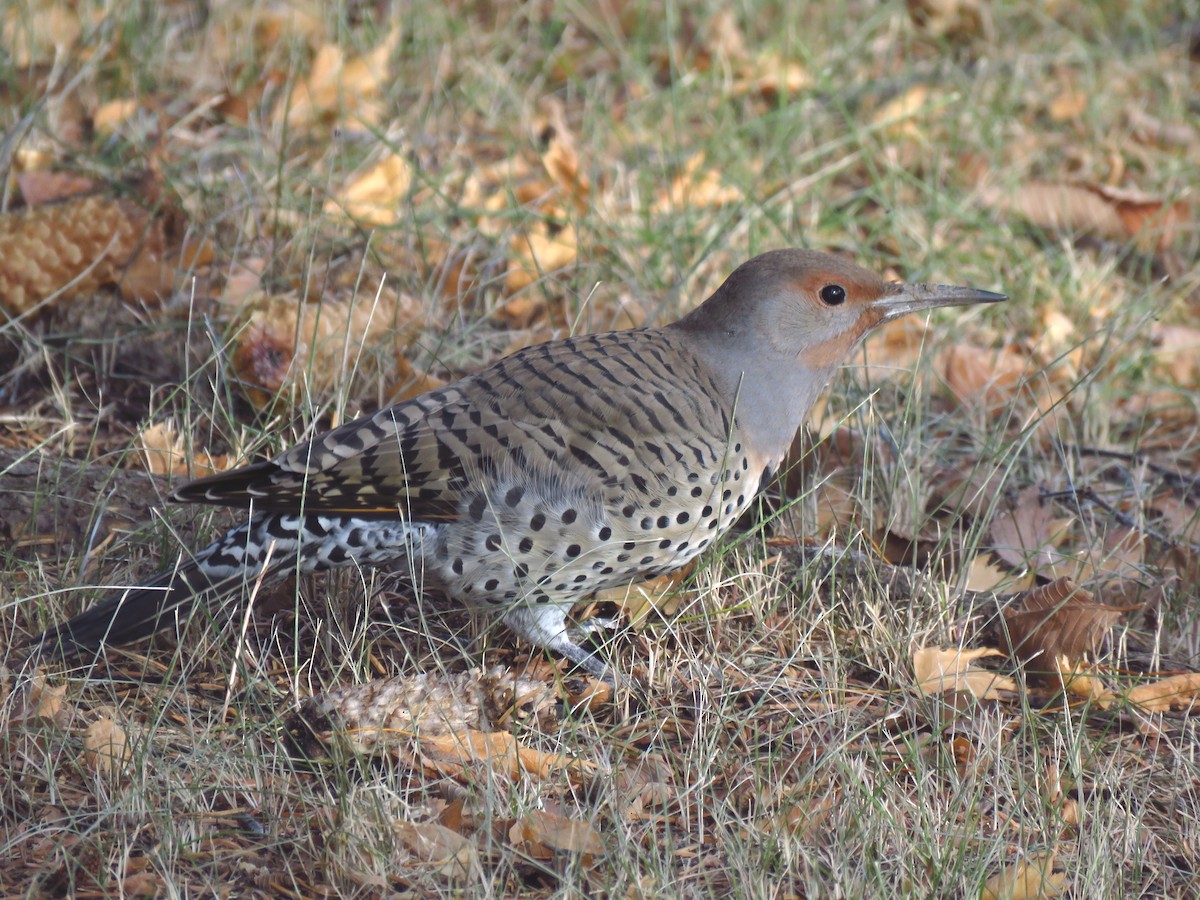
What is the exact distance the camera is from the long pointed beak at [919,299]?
13.2 feet

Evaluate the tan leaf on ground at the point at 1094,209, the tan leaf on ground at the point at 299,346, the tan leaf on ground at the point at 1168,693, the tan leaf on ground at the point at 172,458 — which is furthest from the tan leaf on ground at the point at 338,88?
the tan leaf on ground at the point at 1168,693

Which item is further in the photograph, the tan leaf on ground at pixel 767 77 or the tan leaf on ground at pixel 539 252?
the tan leaf on ground at pixel 767 77

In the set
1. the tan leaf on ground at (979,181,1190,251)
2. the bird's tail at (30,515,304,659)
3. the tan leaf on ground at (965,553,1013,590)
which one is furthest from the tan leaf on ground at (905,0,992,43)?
the bird's tail at (30,515,304,659)

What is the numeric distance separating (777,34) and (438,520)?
4.23 metres

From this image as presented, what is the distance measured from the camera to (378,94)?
20.8 feet

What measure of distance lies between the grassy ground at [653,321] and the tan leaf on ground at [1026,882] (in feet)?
0.11

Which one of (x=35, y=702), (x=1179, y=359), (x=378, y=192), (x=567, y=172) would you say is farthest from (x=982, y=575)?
(x=378, y=192)

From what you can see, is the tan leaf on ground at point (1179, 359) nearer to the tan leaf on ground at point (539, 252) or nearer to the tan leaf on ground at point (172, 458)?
the tan leaf on ground at point (539, 252)

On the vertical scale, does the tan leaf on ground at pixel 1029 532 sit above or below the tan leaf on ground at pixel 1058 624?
below

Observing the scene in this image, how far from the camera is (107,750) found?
10.4 feet

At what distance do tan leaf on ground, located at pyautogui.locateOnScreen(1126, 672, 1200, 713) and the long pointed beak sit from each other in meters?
1.15

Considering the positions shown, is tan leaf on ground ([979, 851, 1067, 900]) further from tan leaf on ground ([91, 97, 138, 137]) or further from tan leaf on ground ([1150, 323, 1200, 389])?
tan leaf on ground ([91, 97, 138, 137])

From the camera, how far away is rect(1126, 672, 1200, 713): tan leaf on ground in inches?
143

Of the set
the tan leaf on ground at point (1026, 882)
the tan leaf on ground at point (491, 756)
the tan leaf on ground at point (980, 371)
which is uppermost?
the tan leaf on ground at point (1026, 882)
